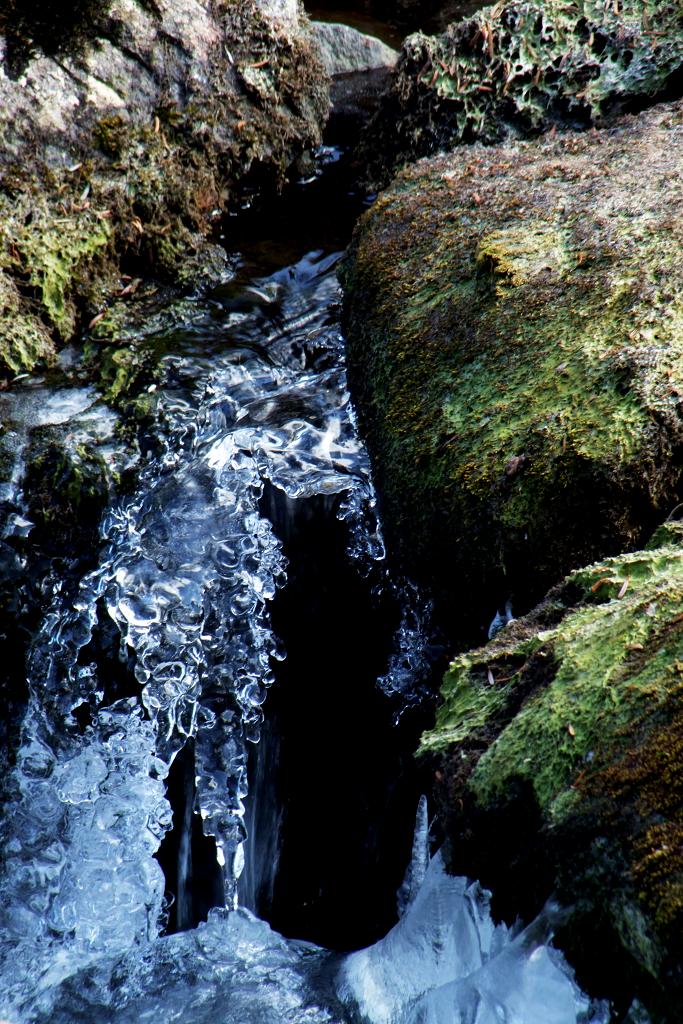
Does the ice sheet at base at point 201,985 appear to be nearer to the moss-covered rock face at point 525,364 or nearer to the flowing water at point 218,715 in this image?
the flowing water at point 218,715

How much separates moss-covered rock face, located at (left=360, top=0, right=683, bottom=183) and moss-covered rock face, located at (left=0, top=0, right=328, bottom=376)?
1024 millimetres

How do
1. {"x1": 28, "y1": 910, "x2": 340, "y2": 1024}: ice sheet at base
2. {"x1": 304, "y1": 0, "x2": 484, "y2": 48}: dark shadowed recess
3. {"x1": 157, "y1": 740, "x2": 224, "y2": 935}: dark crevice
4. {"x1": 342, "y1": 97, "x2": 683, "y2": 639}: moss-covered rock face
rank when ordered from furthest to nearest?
{"x1": 304, "y1": 0, "x2": 484, "y2": 48}: dark shadowed recess < {"x1": 157, "y1": 740, "x2": 224, "y2": 935}: dark crevice < {"x1": 342, "y1": 97, "x2": 683, "y2": 639}: moss-covered rock face < {"x1": 28, "y1": 910, "x2": 340, "y2": 1024}: ice sheet at base

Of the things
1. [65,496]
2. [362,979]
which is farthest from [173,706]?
[362,979]

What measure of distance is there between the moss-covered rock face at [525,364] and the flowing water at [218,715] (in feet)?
1.82

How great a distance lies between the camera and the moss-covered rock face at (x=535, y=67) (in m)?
5.41

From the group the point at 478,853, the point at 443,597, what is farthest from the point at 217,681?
the point at 478,853

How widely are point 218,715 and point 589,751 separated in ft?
7.56

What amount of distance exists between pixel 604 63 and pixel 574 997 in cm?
571

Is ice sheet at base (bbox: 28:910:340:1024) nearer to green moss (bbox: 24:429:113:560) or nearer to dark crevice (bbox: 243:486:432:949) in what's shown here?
dark crevice (bbox: 243:486:432:949)

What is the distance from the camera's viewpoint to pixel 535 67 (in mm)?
5547

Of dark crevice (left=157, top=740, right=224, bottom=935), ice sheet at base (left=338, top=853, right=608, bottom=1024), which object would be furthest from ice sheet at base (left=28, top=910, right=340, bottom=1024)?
dark crevice (left=157, top=740, right=224, bottom=935)

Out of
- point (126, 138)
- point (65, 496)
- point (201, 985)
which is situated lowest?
point (201, 985)

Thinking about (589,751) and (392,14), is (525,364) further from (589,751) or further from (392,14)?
(392,14)

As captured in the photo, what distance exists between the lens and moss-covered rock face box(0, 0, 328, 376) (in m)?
4.77
